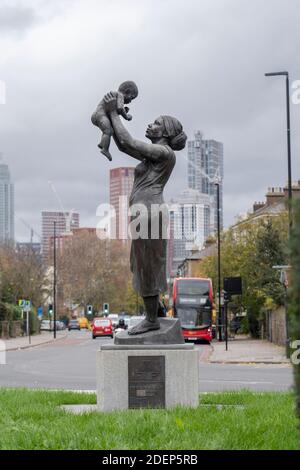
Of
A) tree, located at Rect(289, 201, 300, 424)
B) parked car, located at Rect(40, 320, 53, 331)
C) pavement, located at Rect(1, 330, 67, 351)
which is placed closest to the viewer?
tree, located at Rect(289, 201, 300, 424)

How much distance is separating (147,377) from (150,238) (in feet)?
5.59

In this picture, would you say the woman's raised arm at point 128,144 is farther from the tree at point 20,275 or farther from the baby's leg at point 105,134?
the tree at point 20,275

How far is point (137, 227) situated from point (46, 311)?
9799 cm

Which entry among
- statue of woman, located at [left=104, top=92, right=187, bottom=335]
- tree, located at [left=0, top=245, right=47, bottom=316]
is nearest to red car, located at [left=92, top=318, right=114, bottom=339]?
tree, located at [left=0, top=245, right=47, bottom=316]

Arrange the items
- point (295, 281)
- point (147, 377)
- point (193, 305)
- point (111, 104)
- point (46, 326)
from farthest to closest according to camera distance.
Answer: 1. point (46, 326)
2. point (193, 305)
3. point (111, 104)
4. point (147, 377)
5. point (295, 281)

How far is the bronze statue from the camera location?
11.2 m

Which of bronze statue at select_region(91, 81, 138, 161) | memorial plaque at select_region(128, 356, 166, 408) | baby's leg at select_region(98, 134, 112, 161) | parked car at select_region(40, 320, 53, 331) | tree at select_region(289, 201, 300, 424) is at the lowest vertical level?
parked car at select_region(40, 320, 53, 331)

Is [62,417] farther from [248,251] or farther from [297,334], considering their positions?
[248,251]

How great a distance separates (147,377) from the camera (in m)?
10.9

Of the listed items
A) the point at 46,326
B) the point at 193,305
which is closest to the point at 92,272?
the point at 46,326

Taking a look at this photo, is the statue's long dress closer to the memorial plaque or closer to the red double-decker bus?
the memorial plaque

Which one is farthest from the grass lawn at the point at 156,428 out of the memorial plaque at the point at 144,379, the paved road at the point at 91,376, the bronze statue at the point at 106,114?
the paved road at the point at 91,376

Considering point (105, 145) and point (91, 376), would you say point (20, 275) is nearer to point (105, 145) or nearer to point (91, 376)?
point (91, 376)

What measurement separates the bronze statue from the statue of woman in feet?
0.23
